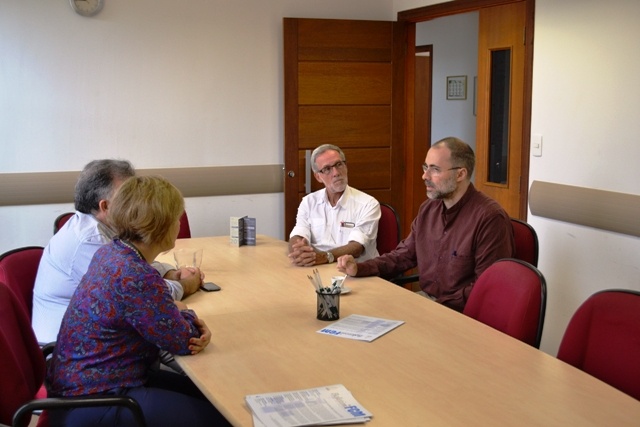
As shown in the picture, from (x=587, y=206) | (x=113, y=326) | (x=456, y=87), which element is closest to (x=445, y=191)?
(x=587, y=206)

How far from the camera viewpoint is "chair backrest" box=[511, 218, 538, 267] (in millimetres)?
3506

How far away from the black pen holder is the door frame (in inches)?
98.4

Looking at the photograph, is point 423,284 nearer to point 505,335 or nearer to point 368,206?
point 368,206

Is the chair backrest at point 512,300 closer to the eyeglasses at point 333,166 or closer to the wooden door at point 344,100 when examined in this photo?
the eyeglasses at point 333,166

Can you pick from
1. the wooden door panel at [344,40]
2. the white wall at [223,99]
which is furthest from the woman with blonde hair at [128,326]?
the wooden door panel at [344,40]

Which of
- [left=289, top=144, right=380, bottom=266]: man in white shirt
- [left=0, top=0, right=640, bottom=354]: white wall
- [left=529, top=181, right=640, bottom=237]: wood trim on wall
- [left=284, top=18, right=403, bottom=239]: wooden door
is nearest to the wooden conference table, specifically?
[left=289, top=144, right=380, bottom=266]: man in white shirt

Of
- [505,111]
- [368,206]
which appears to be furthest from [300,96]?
[368,206]

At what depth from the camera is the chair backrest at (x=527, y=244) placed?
3.51 meters

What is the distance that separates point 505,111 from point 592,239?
1.62 meters

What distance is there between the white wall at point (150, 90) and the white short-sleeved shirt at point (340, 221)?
1774 mm

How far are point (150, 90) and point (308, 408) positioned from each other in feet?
13.8

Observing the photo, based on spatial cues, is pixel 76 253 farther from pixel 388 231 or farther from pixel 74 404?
pixel 388 231

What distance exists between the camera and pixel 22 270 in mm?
3230

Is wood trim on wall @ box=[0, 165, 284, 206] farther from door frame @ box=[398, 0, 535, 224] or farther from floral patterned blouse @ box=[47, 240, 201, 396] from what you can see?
floral patterned blouse @ box=[47, 240, 201, 396]
